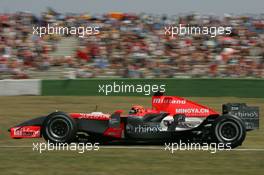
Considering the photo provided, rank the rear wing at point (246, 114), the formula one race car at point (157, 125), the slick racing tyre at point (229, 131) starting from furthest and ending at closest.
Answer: the rear wing at point (246, 114) < the formula one race car at point (157, 125) < the slick racing tyre at point (229, 131)

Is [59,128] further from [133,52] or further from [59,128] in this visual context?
[133,52]

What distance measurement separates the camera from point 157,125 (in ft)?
31.8

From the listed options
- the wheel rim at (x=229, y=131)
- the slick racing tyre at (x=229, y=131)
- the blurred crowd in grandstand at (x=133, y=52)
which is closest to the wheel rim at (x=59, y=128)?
the slick racing tyre at (x=229, y=131)

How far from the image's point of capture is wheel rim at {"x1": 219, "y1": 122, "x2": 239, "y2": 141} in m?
9.42

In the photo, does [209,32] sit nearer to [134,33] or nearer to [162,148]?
[134,33]

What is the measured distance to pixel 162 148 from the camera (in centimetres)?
978

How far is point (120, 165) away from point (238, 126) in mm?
2255

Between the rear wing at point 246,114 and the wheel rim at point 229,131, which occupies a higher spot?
the rear wing at point 246,114

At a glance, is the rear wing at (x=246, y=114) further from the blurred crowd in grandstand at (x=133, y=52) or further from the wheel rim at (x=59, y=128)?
the blurred crowd in grandstand at (x=133, y=52)

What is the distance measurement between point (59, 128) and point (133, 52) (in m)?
13.5

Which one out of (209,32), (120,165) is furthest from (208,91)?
A: (120,165)

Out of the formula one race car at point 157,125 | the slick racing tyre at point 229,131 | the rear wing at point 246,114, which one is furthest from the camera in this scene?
the rear wing at point 246,114

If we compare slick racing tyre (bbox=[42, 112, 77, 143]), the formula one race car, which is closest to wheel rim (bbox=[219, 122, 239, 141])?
the formula one race car

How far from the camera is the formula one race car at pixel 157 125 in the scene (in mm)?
9531
